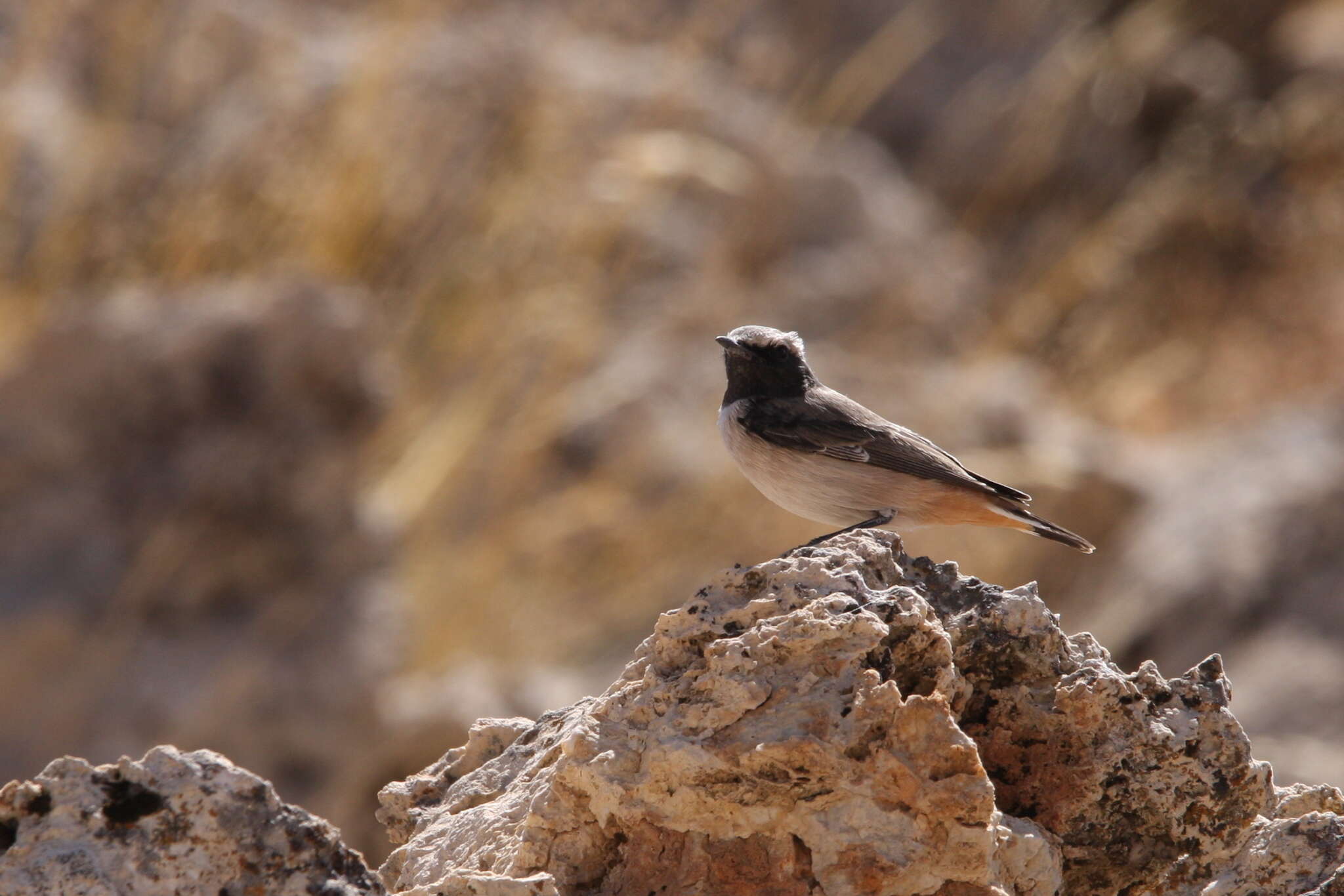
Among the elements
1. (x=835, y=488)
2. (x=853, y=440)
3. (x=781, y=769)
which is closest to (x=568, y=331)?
(x=853, y=440)

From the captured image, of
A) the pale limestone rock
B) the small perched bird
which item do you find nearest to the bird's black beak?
the small perched bird

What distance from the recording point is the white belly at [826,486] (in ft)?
16.6

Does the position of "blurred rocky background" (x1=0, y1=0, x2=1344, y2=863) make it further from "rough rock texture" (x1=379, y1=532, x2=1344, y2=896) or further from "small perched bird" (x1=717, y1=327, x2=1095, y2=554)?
"rough rock texture" (x1=379, y1=532, x2=1344, y2=896)

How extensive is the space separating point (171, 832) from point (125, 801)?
0.11 metres

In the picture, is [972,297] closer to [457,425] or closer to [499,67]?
[499,67]

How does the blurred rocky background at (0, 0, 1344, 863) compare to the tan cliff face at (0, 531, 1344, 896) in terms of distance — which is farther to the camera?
the blurred rocky background at (0, 0, 1344, 863)

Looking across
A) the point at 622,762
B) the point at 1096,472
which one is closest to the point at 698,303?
the point at 1096,472

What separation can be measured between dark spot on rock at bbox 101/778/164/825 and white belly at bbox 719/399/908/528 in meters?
2.63

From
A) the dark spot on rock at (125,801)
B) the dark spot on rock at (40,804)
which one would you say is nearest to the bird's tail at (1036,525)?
the dark spot on rock at (125,801)

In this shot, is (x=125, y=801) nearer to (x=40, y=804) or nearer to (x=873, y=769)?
(x=40, y=804)

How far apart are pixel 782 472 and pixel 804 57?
1235cm

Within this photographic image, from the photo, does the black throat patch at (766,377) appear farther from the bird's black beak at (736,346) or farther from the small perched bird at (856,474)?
the small perched bird at (856,474)

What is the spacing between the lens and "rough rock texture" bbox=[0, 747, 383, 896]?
280 centimetres

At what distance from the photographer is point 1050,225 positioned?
1656cm
